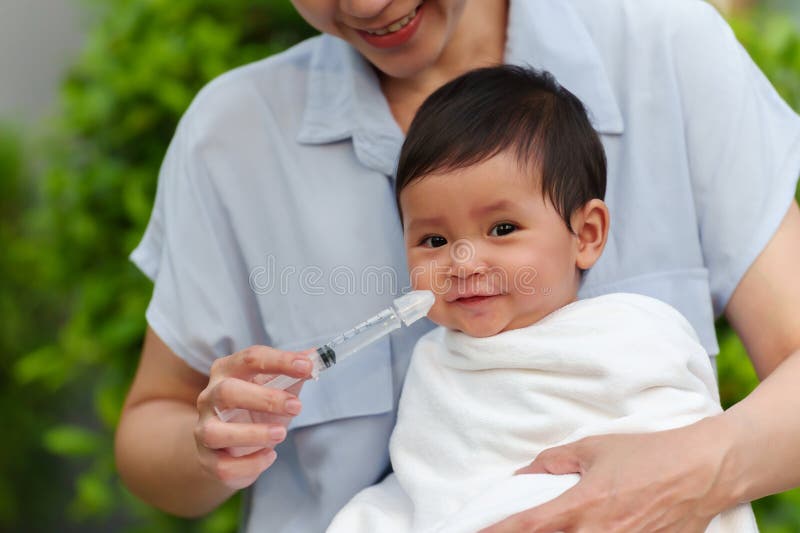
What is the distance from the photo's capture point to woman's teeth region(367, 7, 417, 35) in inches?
55.4

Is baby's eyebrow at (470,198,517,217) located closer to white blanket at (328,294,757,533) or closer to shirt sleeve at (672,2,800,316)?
white blanket at (328,294,757,533)

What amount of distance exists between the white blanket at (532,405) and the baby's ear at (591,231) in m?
0.06

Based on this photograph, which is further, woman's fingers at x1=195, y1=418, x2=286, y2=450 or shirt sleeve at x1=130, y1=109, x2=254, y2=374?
shirt sleeve at x1=130, y1=109, x2=254, y2=374

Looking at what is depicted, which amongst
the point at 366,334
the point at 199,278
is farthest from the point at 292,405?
the point at 199,278

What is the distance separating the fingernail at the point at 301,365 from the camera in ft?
3.95

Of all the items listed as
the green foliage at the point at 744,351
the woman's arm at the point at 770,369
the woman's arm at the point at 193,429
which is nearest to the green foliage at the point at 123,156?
the green foliage at the point at 744,351

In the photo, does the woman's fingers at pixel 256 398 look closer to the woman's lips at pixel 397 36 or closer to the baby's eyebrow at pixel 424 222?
the baby's eyebrow at pixel 424 222

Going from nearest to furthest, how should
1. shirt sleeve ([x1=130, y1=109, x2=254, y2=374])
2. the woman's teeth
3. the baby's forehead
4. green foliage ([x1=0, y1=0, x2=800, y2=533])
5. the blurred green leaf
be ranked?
the baby's forehead < the woman's teeth < shirt sleeve ([x1=130, y1=109, x2=254, y2=374]) < green foliage ([x1=0, y1=0, x2=800, y2=533]) < the blurred green leaf

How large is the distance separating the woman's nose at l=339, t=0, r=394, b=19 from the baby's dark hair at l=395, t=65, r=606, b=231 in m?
0.13

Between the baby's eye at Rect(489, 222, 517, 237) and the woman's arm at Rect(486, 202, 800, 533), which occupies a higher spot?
the baby's eye at Rect(489, 222, 517, 237)

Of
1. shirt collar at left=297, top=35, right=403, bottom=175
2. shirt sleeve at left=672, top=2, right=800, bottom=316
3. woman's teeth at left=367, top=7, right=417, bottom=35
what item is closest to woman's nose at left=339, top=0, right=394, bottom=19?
woman's teeth at left=367, top=7, right=417, bottom=35

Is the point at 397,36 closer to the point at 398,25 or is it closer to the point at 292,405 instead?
the point at 398,25

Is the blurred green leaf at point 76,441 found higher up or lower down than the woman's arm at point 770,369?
lower down

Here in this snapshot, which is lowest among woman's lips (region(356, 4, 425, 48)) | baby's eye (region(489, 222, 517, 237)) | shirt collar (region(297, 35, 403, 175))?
baby's eye (region(489, 222, 517, 237))
